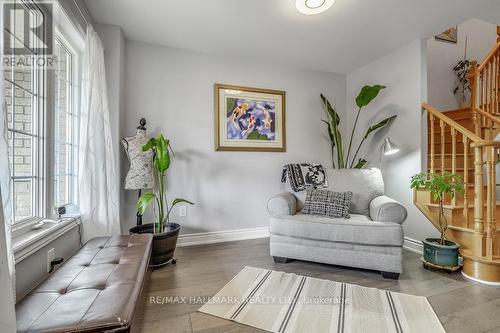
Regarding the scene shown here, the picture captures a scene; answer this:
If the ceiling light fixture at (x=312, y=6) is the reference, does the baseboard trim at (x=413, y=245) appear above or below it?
below

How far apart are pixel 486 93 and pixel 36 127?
476 centimetres

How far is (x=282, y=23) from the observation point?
2.30m

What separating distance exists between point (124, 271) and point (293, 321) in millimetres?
985

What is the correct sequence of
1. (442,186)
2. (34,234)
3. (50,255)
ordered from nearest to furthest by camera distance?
(34,234), (50,255), (442,186)

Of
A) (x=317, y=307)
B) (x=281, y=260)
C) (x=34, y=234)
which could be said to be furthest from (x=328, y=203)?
(x=34, y=234)

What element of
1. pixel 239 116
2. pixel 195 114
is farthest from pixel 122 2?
pixel 239 116

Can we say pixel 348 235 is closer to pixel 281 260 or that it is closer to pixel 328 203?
pixel 328 203

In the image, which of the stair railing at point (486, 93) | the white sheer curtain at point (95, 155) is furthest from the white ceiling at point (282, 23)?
the stair railing at point (486, 93)

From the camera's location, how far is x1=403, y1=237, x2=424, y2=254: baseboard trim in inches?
99.8

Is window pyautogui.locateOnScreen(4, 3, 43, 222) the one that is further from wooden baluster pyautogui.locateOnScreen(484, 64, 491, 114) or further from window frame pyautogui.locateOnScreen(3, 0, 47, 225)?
wooden baluster pyautogui.locateOnScreen(484, 64, 491, 114)

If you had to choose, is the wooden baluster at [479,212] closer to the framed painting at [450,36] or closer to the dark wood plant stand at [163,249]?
the dark wood plant stand at [163,249]

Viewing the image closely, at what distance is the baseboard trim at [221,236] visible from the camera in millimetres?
2779

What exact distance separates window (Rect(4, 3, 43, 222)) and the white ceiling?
0.94 meters

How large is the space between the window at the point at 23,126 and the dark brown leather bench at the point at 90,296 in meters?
0.45
